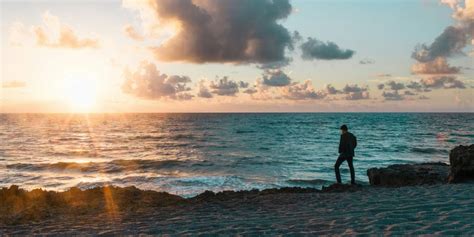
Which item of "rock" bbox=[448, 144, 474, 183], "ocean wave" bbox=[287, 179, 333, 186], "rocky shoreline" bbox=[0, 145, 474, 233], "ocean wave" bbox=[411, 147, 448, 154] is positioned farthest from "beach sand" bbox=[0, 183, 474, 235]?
"ocean wave" bbox=[411, 147, 448, 154]

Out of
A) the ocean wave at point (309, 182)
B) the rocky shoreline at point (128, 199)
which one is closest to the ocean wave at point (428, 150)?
the ocean wave at point (309, 182)

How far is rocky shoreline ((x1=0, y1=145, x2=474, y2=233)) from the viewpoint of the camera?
11198 mm

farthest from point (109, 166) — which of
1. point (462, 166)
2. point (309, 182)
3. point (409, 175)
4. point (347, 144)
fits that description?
point (462, 166)

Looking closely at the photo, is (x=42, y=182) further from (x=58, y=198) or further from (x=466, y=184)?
(x=466, y=184)

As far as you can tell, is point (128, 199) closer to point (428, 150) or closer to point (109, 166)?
point (109, 166)

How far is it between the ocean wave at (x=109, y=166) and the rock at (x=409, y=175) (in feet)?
53.5

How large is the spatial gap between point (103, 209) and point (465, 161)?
1184 centimetres

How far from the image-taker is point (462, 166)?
13.7m

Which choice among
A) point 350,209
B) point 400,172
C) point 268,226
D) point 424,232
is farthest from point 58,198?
point 400,172

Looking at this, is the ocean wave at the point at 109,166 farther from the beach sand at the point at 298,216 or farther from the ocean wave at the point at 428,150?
the ocean wave at the point at 428,150

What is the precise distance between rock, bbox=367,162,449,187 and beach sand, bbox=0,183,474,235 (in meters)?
2.31

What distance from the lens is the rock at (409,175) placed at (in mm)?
14812

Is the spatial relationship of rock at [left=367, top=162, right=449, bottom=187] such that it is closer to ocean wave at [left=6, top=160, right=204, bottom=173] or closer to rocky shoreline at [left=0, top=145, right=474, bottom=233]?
rocky shoreline at [left=0, top=145, right=474, bottom=233]

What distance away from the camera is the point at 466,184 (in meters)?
12.7
